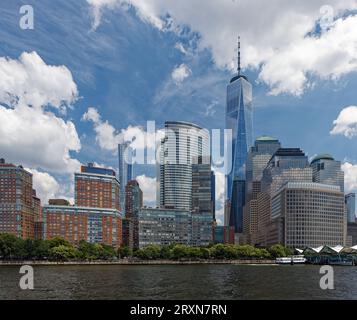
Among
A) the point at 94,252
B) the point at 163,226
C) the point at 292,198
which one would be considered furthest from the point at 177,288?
the point at 163,226

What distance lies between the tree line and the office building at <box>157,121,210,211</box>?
40.5 feet

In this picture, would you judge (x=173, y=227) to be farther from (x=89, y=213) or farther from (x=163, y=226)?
(x=89, y=213)

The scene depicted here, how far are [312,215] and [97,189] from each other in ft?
182

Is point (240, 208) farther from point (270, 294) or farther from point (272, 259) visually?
point (270, 294)

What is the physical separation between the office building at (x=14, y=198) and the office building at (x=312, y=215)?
64697 mm

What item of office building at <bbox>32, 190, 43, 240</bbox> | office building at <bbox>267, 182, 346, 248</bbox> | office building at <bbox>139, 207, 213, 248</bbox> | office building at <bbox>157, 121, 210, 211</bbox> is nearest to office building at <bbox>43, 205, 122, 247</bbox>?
office building at <bbox>32, 190, 43, 240</bbox>

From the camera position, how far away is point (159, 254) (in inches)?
3349

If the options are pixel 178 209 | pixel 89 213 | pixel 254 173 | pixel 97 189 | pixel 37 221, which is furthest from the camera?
pixel 254 173

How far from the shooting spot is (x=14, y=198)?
292 feet

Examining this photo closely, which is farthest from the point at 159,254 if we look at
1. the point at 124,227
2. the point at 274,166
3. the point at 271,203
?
the point at 274,166

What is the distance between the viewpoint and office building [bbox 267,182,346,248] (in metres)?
103

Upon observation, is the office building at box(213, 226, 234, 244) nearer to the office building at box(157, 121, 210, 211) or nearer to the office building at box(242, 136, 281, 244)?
the office building at box(242, 136, 281, 244)
